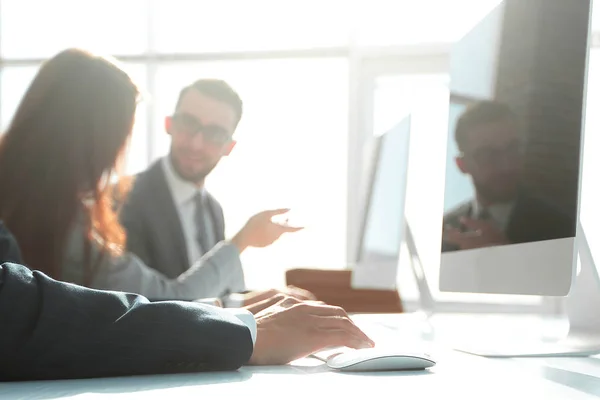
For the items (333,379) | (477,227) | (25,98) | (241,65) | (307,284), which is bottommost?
(307,284)

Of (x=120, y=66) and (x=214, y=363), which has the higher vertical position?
(x=120, y=66)

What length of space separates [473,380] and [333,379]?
169 mm

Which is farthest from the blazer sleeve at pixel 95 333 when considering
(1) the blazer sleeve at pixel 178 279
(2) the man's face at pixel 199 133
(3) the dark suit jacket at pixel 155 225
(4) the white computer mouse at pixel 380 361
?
(2) the man's face at pixel 199 133

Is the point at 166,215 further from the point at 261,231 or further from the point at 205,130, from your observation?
the point at 261,231

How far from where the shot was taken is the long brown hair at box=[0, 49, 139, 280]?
1818mm

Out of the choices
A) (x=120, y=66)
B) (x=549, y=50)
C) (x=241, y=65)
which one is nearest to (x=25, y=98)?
(x=120, y=66)

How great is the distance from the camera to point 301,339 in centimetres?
99

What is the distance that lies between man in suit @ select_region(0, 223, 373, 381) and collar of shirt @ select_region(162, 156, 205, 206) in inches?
74.9

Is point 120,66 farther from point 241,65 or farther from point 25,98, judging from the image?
point 241,65

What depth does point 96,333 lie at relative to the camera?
0.82 metres

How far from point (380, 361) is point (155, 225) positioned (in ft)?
6.22

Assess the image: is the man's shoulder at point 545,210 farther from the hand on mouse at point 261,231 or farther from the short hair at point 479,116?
the hand on mouse at point 261,231

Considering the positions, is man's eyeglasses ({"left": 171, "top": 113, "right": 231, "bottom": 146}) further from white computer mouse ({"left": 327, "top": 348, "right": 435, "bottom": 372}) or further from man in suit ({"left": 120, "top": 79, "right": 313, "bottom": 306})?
white computer mouse ({"left": 327, "top": 348, "right": 435, "bottom": 372})

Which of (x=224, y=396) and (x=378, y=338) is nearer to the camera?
(x=224, y=396)
